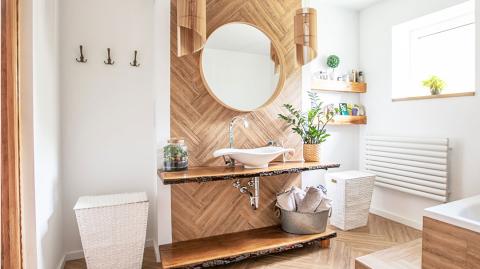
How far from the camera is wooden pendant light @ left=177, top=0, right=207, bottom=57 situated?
6.56 feet

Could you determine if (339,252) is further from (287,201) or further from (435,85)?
(435,85)

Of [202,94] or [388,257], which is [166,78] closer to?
[202,94]

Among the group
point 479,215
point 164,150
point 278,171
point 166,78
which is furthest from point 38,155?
point 479,215

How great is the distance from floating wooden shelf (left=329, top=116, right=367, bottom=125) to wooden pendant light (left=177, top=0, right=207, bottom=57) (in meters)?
2.06

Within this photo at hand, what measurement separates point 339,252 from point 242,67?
195 cm

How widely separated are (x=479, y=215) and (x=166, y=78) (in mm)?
2674

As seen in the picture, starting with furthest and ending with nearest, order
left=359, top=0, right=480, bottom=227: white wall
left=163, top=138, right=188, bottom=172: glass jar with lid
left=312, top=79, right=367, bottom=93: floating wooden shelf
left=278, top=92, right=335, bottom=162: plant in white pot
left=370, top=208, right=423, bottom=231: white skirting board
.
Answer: left=312, top=79, right=367, bottom=93: floating wooden shelf → left=370, top=208, right=423, bottom=231: white skirting board → left=278, top=92, right=335, bottom=162: plant in white pot → left=359, top=0, right=480, bottom=227: white wall → left=163, top=138, right=188, bottom=172: glass jar with lid

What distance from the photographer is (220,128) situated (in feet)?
8.13

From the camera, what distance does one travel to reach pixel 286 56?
9.04 ft

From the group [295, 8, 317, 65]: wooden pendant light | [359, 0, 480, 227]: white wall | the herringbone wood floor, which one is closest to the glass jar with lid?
the herringbone wood floor

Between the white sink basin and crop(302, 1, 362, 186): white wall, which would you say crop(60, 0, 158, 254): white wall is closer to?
the white sink basin

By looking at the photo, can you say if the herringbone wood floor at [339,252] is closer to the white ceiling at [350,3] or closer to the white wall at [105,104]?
the white wall at [105,104]

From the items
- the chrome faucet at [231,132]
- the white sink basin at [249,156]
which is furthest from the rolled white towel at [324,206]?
the chrome faucet at [231,132]

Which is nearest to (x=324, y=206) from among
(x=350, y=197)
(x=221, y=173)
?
(x=350, y=197)
